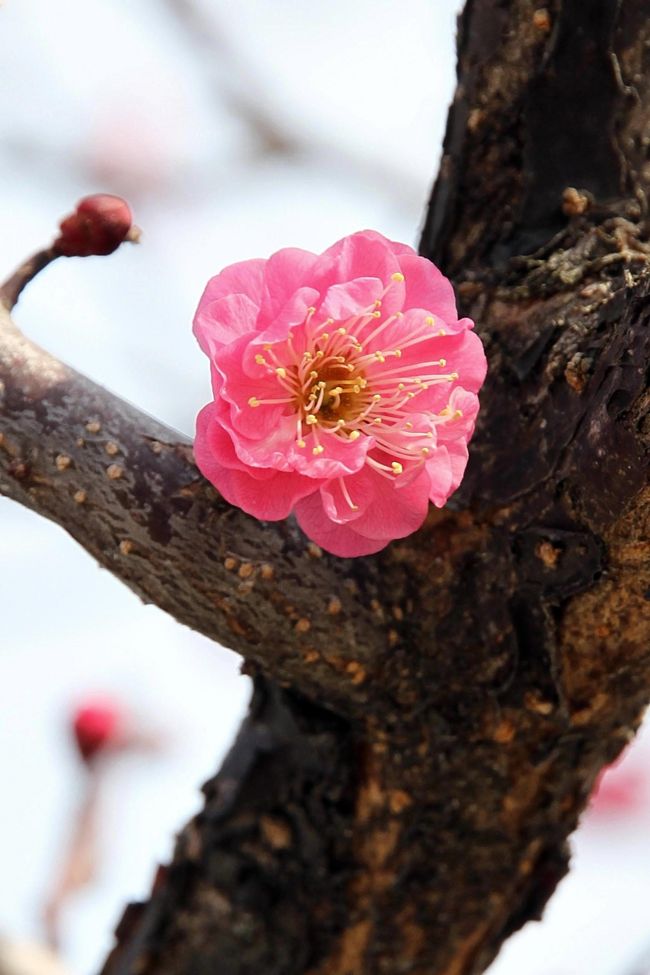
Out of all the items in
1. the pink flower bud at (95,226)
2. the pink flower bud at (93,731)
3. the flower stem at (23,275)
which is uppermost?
the pink flower bud at (95,226)

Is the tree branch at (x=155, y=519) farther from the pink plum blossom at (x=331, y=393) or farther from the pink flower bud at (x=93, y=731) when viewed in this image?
the pink flower bud at (x=93, y=731)

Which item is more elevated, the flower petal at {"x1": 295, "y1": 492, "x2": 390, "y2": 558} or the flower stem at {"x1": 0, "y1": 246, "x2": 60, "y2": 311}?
the flower stem at {"x1": 0, "y1": 246, "x2": 60, "y2": 311}

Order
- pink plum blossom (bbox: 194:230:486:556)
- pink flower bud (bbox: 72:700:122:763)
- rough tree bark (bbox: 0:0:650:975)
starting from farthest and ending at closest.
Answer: pink flower bud (bbox: 72:700:122:763), rough tree bark (bbox: 0:0:650:975), pink plum blossom (bbox: 194:230:486:556)

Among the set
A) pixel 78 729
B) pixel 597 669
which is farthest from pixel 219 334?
pixel 78 729

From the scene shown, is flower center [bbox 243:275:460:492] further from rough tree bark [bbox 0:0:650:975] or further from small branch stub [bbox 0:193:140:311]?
small branch stub [bbox 0:193:140:311]

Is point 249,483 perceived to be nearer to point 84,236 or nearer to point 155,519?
point 155,519

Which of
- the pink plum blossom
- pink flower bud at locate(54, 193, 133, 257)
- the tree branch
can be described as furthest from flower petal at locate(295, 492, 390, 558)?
pink flower bud at locate(54, 193, 133, 257)

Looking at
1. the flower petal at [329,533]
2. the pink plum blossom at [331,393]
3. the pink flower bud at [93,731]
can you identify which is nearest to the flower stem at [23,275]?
the pink plum blossom at [331,393]
